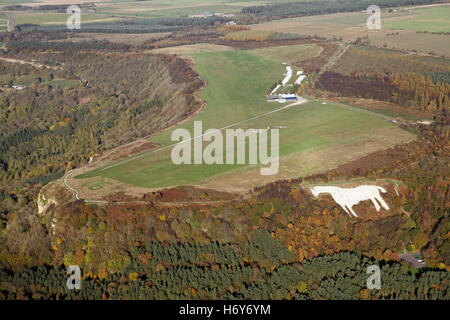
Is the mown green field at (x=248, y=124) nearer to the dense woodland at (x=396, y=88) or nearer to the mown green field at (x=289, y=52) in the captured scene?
the mown green field at (x=289, y=52)

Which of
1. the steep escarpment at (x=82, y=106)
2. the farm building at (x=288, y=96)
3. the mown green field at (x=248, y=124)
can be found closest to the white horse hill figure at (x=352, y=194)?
the mown green field at (x=248, y=124)

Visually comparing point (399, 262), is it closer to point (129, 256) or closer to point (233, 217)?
point (233, 217)

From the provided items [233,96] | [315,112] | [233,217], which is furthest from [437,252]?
[233,96]

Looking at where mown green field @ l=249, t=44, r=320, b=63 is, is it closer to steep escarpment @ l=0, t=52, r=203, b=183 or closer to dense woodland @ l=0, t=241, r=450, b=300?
steep escarpment @ l=0, t=52, r=203, b=183

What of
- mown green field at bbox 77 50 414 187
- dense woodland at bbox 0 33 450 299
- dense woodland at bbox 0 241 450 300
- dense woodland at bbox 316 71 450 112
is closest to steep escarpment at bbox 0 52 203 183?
mown green field at bbox 77 50 414 187

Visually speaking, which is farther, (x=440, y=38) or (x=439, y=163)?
(x=440, y=38)

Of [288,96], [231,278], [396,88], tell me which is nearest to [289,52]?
[288,96]
